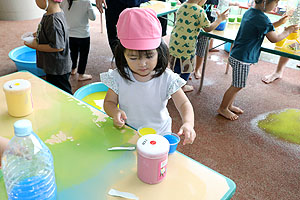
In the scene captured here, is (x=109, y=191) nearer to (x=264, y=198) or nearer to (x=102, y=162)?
(x=102, y=162)

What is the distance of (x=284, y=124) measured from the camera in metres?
2.66

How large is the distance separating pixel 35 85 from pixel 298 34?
218cm

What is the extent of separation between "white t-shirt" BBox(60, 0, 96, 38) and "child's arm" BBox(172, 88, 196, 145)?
1997 millimetres

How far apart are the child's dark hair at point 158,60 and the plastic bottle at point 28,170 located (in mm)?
580

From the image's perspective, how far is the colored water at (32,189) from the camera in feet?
2.53

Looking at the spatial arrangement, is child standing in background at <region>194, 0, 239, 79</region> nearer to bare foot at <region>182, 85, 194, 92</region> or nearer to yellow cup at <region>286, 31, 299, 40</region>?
bare foot at <region>182, 85, 194, 92</region>

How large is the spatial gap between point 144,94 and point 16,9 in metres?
4.91

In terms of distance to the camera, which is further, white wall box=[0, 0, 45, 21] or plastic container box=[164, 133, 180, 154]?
white wall box=[0, 0, 45, 21]

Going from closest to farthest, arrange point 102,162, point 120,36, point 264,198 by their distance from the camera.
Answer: point 102,162 < point 120,36 < point 264,198

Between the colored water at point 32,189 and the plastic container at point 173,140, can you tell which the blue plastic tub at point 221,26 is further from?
the colored water at point 32,189

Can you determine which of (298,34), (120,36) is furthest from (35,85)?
(298,34)

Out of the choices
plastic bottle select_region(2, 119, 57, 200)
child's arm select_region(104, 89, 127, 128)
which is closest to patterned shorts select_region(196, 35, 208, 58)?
child's arm select_region(104, 89, 127, 128)

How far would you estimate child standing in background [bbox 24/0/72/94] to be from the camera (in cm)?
199

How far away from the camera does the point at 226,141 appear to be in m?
2.38
